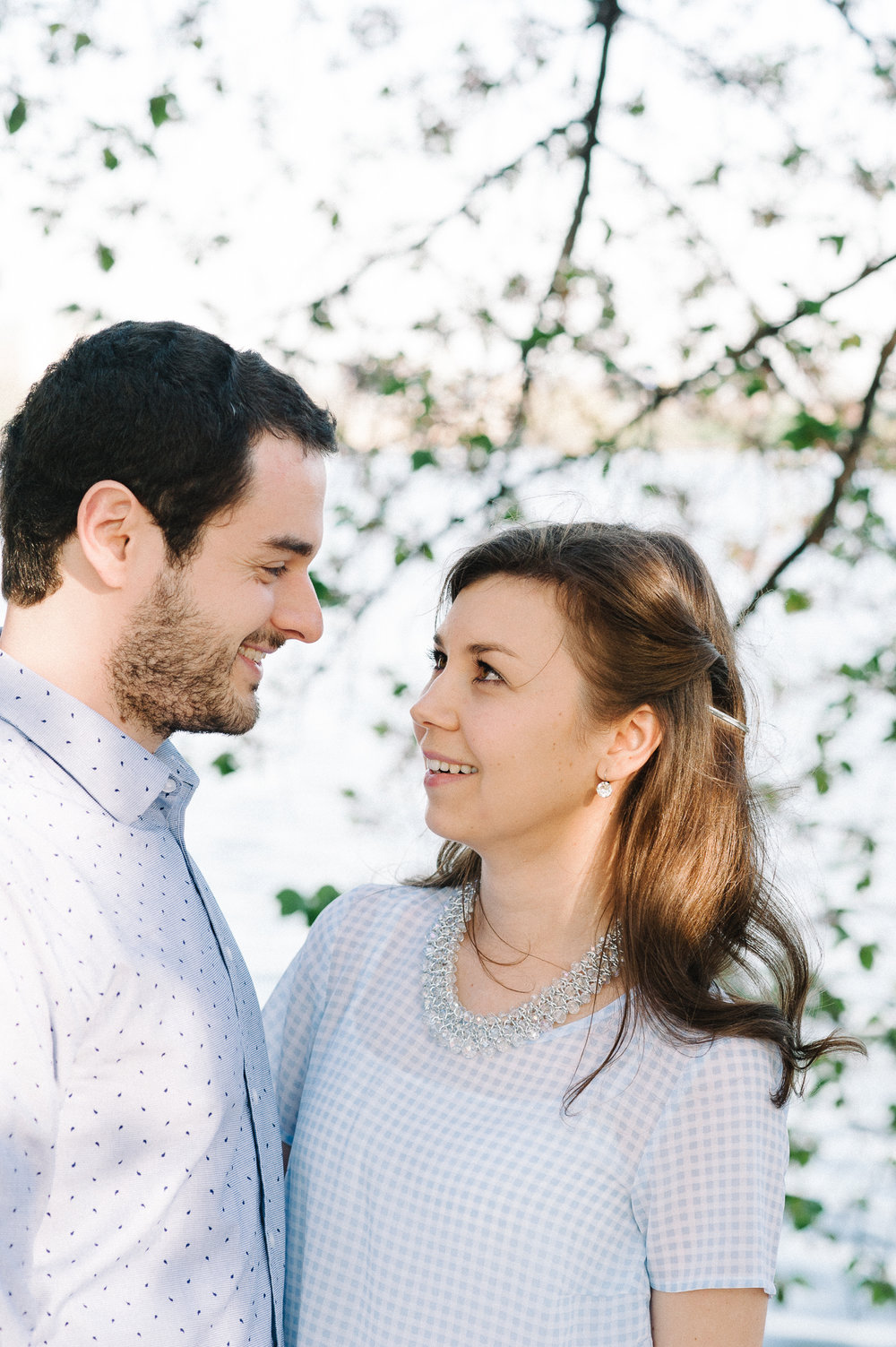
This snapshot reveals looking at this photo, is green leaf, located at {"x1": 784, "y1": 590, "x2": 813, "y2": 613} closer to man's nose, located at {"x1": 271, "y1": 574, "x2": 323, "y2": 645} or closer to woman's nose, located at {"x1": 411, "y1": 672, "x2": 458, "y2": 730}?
woman's nose, located at {"x1": 411, "y1": 672, "x2": 458, "y2": 730}

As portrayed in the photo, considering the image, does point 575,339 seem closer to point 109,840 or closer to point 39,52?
point 39,52

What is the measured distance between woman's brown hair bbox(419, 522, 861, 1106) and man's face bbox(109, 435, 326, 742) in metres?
0.33

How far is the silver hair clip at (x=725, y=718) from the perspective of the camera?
5.90 feet

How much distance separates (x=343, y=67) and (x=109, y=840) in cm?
236

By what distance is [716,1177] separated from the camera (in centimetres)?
141

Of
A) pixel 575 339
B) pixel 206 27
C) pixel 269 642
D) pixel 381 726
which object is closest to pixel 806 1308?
pixel 381 726

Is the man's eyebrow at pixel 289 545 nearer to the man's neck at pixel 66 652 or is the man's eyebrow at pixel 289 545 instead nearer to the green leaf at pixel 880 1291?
the man's neck at pixel 66 652

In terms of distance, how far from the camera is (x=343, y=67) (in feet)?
9.97

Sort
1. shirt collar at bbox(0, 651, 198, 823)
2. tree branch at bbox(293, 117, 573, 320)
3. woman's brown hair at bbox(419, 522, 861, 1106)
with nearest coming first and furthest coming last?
shirt collar at bbox(0, 651, 198, 823) < woman's brown hair at bbox(419, 522, 861, 1106) < tree branch at bbox(293, 117, 573, 320)

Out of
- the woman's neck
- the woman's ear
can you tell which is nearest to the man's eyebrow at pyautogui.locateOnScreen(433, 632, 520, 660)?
the woman's ear

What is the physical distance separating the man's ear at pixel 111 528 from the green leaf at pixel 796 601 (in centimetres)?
209

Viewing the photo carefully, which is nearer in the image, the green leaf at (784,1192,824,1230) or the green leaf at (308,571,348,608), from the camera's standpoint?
the green leaf at (308,571,348,608)

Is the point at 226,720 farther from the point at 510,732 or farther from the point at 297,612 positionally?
the point at 510,732

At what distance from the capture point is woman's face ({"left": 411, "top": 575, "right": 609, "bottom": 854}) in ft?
5.48
